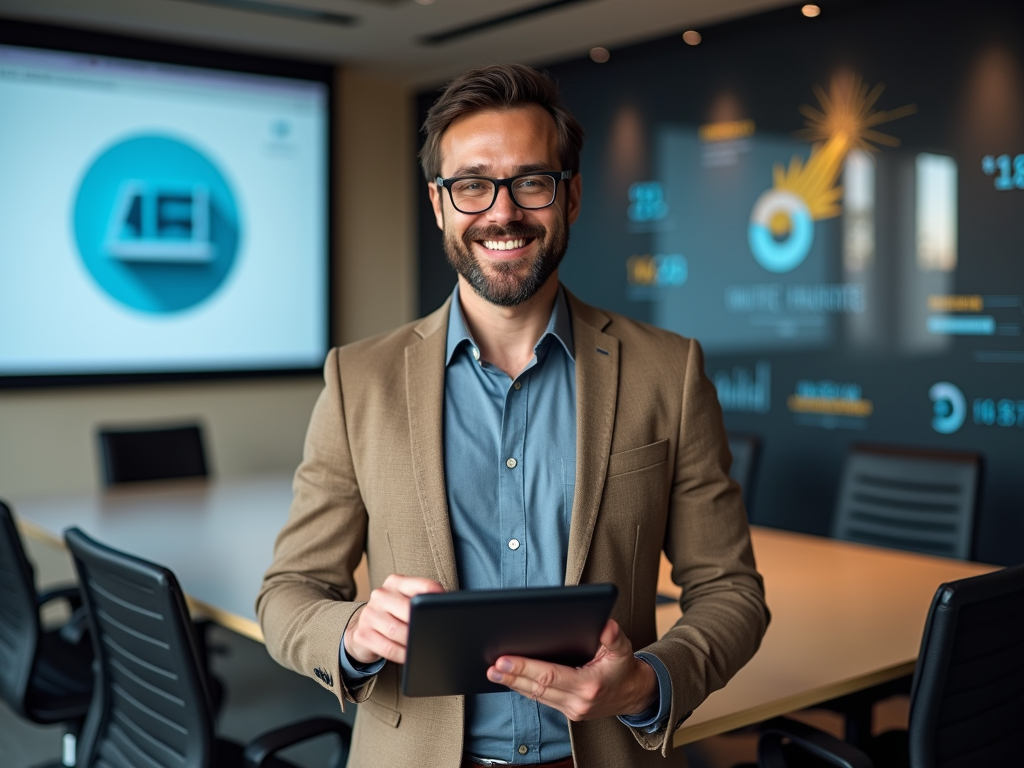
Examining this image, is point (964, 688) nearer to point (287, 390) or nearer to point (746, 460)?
point (746, 460)

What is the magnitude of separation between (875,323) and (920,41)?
132 centimetres

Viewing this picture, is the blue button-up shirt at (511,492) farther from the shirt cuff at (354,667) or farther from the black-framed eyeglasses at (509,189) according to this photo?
the black-framed eyeglasses at (509,189)

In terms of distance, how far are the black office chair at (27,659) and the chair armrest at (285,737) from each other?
1126 millimetres

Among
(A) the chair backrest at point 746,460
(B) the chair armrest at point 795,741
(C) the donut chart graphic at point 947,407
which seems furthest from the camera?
(C) the donut chart graphic at point 947,407

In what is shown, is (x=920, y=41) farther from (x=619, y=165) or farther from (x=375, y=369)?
(x=375, y=369)

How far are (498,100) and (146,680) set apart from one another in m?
1.55

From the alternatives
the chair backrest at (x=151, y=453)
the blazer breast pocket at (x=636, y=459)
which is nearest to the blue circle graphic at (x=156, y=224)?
the chair backrest at (x=151, y=453)

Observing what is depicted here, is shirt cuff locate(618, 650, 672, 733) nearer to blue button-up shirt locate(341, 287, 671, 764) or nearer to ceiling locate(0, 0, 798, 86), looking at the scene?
blue button-up shirt locate(341, 287, 671, 764)

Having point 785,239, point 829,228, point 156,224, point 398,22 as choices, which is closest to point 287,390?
point 156,224

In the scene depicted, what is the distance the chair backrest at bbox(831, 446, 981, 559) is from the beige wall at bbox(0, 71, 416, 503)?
145 inches

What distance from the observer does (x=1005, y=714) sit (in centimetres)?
231

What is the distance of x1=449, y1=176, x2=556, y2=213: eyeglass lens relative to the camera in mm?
1634

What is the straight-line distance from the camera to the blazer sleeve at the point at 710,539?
1667 mm

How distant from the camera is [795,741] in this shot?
2.21m
